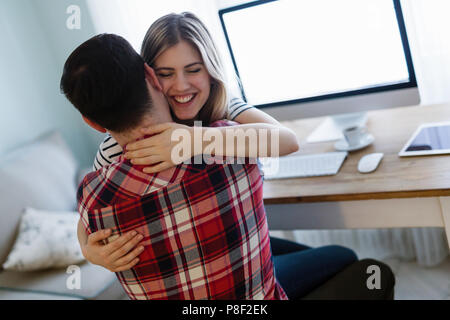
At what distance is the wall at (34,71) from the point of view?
2240 millimetres

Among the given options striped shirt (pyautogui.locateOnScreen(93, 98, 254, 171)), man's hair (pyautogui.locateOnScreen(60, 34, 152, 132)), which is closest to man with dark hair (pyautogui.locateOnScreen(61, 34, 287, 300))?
man's hair (pyautogui.locateOnScreen(60, 34, 152, 132))

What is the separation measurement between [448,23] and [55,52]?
74.4 inches

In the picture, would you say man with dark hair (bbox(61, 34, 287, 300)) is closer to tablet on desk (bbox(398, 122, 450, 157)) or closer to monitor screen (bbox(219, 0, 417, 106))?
tablet on desk (bbox(398, 122, 450, 157))

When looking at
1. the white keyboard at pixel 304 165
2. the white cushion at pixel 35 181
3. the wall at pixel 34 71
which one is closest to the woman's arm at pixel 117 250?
the white keyboard at pixel 304 165

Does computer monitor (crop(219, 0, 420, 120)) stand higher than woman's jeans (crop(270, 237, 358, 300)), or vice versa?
computer monitor (crop(219, 0, 420, 120))

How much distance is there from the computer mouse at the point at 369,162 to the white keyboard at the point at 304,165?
65 mm

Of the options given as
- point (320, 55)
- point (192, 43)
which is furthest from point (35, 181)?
point (320, 55)

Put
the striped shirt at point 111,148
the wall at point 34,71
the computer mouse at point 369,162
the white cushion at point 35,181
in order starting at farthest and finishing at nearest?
the wall at point 34,71, the white cushion at point 35,181, the computer mouse at point 369,162, the striped shirt at point 111,148

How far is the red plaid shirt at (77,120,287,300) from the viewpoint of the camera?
759 mm

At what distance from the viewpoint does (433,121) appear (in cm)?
146

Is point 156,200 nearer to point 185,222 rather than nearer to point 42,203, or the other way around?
point 185,222

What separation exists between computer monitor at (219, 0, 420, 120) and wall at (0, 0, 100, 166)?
3.75 feet

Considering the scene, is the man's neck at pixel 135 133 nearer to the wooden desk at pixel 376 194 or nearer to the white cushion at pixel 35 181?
the wooden desk at pixel 376 194

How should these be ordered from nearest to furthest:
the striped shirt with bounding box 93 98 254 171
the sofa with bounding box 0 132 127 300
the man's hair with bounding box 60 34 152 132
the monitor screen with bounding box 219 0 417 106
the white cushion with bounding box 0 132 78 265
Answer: the man's hair with bounding box 60 34 152 132 < the striped shirt with bounding box 93 98 254 171 < the monitor screen with bounding box 219 0 417 106 < the sofa with bounding box 0 132 127 300 < the white cushion with bounding box 0 132 78 265
